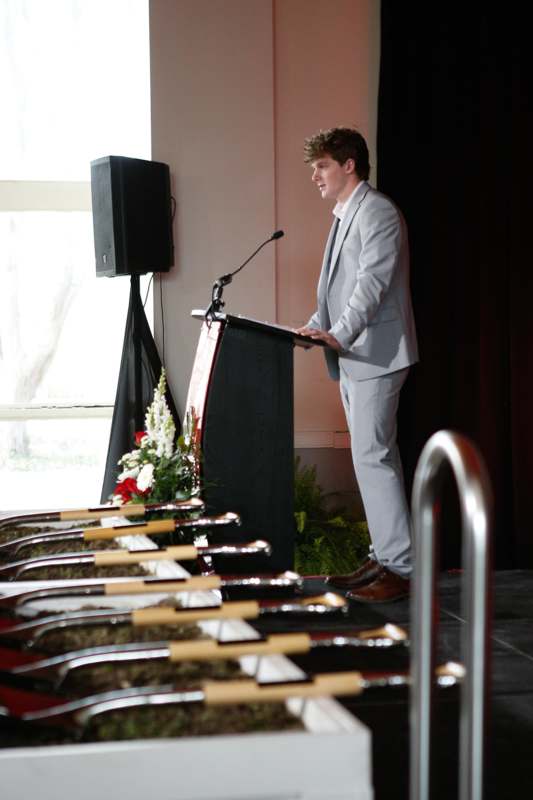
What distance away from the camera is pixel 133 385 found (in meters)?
4.89

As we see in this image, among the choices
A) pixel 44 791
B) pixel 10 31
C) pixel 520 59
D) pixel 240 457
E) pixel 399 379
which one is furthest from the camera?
pixel 10 31

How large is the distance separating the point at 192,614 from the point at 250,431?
2247 millimetres

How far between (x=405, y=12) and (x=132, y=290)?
5.86ft

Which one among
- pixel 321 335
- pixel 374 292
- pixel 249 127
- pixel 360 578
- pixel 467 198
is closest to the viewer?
pixel 321 335

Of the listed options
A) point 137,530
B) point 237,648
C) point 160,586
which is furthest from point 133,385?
point 237,648

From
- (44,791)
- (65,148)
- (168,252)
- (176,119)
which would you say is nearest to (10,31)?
(65,148)

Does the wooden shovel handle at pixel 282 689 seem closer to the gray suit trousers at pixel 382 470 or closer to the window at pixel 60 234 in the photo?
the gray suit trousers at pixel 382 470

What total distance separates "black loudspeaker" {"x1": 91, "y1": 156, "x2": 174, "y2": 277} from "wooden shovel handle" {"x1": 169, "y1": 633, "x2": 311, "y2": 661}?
3.56m

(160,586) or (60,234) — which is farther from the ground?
(60,234)

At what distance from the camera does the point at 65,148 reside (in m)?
5.21

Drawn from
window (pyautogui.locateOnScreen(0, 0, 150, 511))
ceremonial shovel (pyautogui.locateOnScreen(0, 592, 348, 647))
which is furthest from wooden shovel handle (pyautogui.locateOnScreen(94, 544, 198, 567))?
window (pyautogui.locateOnScreen(0, 0, 150, 511))

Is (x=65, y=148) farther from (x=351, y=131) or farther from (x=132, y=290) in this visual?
(x=351, y=131)

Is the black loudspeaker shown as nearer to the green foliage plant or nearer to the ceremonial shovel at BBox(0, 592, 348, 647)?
the green foliage plant

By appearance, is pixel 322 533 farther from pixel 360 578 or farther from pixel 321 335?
pixel 321 335
